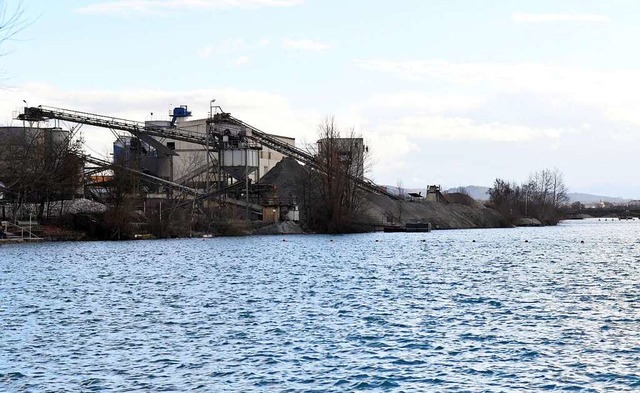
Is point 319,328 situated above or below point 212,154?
below

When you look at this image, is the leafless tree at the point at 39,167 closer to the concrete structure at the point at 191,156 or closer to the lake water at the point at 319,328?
the concrete structure at the point at 191,156

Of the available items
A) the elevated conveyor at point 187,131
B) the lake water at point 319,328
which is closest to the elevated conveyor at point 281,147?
the elevated conveyor at point 187,131

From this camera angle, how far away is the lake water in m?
20.4

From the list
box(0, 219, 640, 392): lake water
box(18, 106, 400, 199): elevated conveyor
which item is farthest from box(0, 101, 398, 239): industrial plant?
box(0, 219, 640, 392): lake water

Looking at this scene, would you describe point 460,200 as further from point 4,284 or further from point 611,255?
point 4,284

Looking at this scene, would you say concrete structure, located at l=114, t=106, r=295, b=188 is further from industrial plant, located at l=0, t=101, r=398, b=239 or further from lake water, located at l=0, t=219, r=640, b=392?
lake water, located at l=0, t=219, r=640, b=392

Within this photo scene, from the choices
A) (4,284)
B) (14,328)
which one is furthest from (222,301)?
(4,284)

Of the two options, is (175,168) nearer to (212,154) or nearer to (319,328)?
(212,154)

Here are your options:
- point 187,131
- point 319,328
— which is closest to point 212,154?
point 187,131

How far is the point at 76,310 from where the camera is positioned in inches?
1276

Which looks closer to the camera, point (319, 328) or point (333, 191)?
point (319, 328)

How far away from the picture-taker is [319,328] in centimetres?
2777

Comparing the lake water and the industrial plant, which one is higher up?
the industrial plant

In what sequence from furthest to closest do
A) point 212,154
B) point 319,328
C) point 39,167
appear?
point 212,154 < point 39,167 < point 319,328
